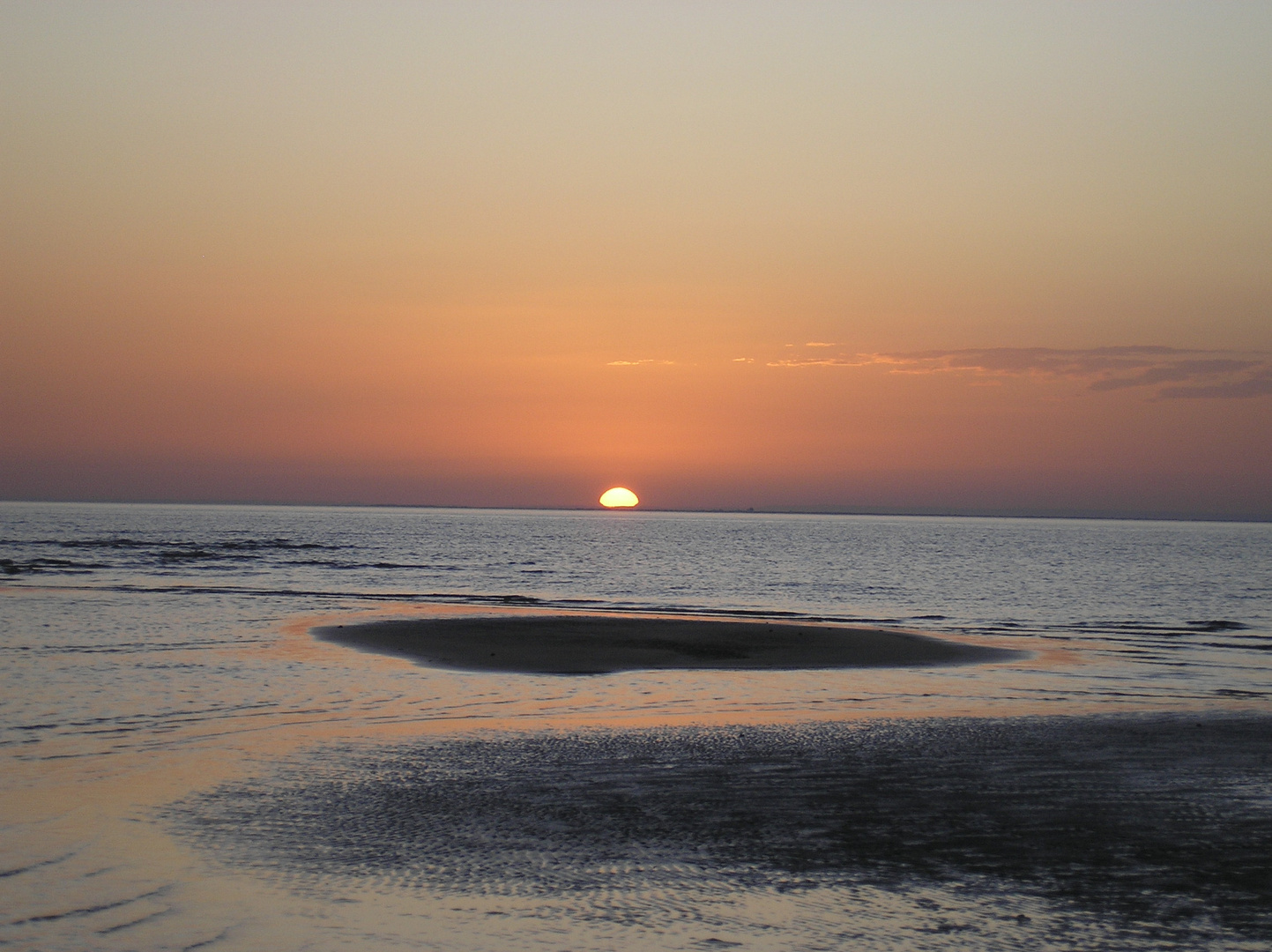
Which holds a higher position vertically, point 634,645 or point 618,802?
point 618,802

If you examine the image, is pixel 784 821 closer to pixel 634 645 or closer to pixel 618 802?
pixel 618 802

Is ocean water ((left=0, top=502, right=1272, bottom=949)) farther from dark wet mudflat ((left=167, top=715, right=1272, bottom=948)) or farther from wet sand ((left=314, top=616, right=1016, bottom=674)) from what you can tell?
wet sand ((left=314, top=616, right=1016, bottom=674))

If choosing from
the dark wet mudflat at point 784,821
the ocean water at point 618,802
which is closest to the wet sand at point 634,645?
the ocean water at point 618,802

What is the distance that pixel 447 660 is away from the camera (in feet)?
92.5

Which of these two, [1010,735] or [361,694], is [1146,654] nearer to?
[1010,735]

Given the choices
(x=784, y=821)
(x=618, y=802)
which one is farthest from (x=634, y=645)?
(x=784, y=821)

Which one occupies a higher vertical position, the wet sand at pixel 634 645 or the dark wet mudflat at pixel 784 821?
the dark wet mudflat at pixel 784 821

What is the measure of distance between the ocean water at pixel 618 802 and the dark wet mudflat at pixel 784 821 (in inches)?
2.0

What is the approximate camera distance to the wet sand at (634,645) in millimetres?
28469

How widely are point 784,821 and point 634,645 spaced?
65.0 feet

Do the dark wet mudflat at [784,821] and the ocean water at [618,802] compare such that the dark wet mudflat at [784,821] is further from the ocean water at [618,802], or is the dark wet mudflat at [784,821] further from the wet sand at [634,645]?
the wet sand at [634,645]

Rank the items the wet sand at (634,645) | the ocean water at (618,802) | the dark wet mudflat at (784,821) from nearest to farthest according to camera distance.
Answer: the ocean water at (618,802)
the dark wet mudflat at (784,821)
the wet sand at (634,645)

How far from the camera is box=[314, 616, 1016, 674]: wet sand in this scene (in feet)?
93.4

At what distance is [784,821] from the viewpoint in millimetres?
12422
